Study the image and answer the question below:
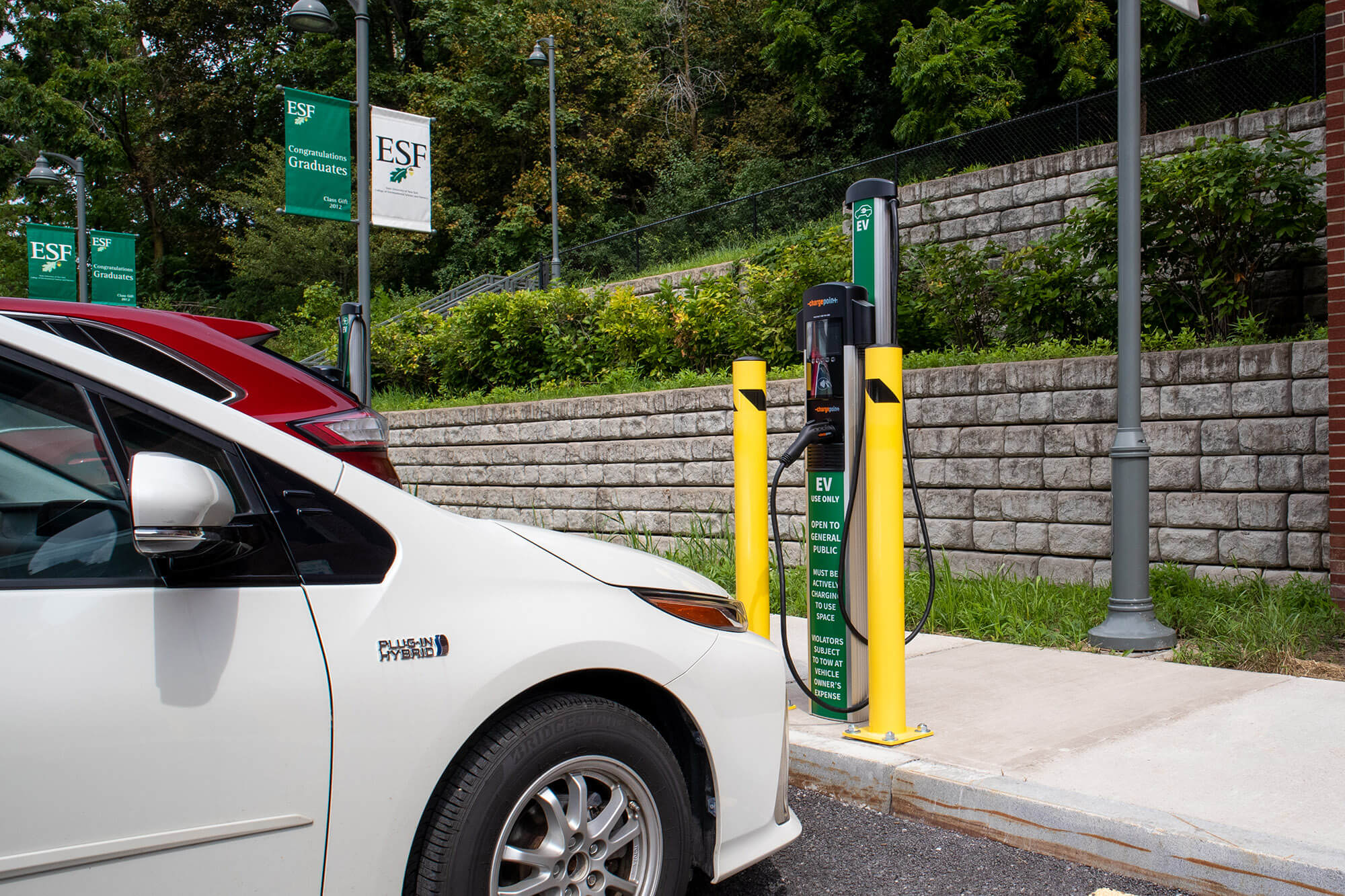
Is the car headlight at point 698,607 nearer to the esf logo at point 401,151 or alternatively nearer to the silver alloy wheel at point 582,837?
the silver alloy wheel at point 582,837

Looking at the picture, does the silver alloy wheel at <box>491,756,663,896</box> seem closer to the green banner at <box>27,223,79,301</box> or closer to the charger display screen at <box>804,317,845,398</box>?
the charger display screen at <box>804,317,845,398</box>

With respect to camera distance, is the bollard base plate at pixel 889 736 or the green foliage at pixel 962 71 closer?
the bollard base plate at pixel 889 736

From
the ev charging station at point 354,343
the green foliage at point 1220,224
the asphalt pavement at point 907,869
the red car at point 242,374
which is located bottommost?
the asphalt pavement at point 907,869

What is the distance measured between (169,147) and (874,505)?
138 ft

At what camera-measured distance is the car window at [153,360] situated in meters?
4.47

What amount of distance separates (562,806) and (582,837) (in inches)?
3.8

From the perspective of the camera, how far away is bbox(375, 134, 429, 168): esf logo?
33.4ft

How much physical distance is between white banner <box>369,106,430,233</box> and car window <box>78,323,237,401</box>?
563cm

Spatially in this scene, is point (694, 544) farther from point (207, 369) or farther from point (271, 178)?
point (271, 178)

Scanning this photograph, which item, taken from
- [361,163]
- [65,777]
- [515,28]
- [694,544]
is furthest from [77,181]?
[65,777]

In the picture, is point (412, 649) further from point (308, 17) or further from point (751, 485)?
point (308, 17)

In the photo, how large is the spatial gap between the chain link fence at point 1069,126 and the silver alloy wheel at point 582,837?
31.0ft

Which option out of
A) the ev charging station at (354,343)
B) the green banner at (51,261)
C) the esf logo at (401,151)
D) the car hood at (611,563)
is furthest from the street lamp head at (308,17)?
the green banner at (51,261)

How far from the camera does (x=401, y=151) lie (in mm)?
10305
